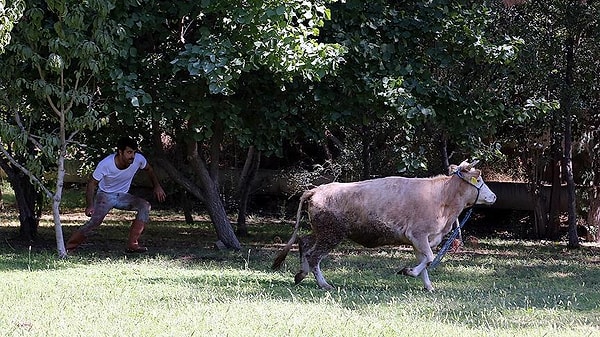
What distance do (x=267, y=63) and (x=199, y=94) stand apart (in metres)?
2.12

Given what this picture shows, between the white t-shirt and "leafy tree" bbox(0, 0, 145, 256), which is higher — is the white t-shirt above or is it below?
below

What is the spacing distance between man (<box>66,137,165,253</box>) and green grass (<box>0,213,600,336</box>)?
0.43 metres

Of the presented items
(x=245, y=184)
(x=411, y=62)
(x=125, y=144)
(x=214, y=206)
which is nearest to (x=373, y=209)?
(x=411, y=62)

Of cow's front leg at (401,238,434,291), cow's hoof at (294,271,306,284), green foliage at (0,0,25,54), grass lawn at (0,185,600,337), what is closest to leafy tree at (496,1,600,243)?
grass lawn at (0,185,600,337)

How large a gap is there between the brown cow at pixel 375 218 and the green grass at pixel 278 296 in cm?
41

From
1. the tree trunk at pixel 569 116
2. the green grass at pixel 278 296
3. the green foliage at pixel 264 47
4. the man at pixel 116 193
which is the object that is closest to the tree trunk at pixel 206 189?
the green grass at pixel 278 296

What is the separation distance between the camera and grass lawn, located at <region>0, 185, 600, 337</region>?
698 cm

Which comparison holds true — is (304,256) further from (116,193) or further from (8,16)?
(116,193)

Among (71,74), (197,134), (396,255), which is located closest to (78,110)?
(71,74)

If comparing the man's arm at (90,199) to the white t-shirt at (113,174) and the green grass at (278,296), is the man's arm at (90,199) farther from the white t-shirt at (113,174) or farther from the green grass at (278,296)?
the green grass at (278,296)

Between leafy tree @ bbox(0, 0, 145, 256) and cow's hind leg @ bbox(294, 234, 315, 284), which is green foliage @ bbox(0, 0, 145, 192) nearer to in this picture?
leafy tree @ bbox(0, 0, 145, 256)

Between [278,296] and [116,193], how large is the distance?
5613mm

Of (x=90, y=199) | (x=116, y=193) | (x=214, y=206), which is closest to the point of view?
(x=90, y=199)

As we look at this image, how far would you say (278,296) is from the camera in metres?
9.05
